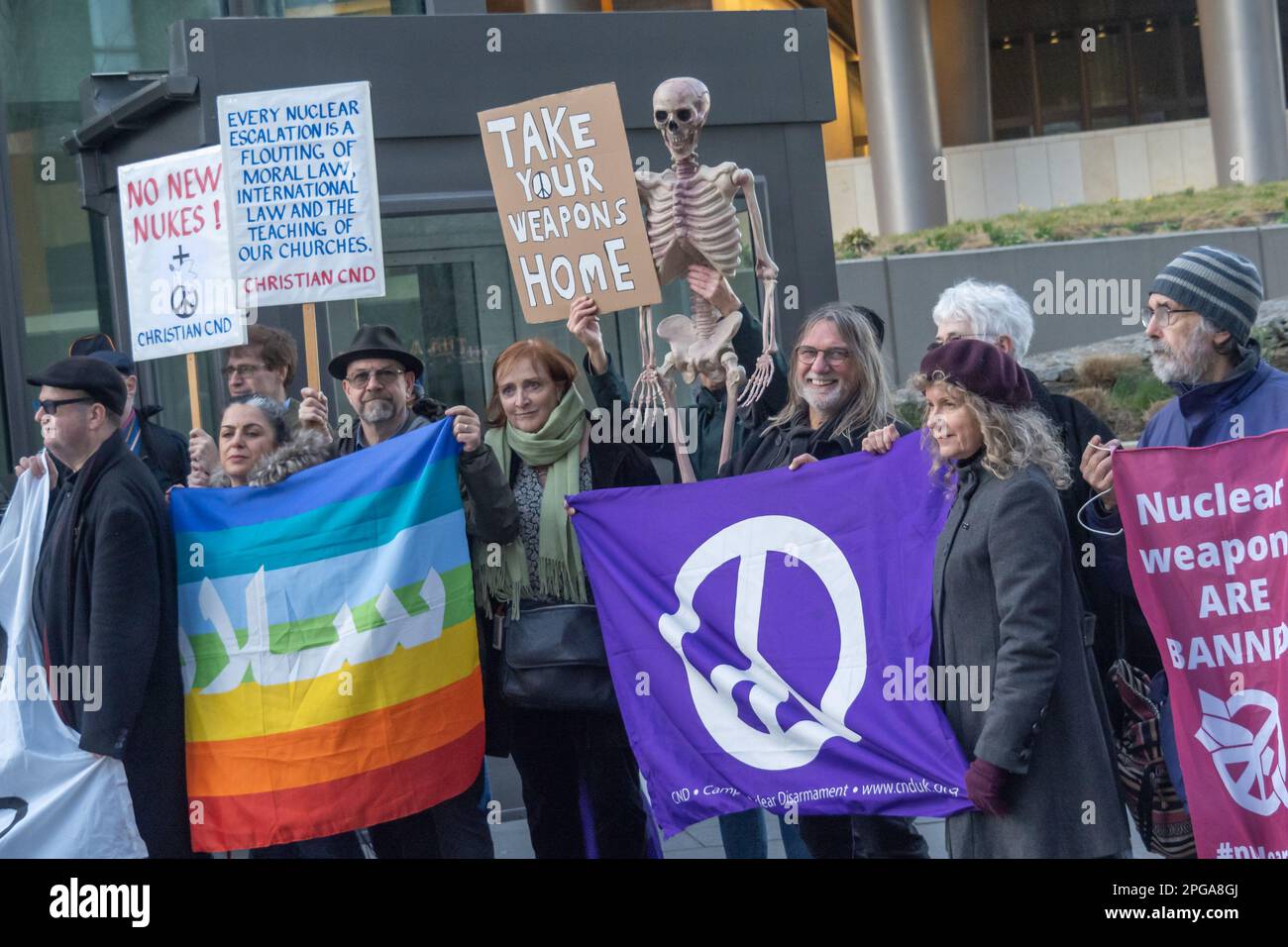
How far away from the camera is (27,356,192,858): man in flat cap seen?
4945 millimetres

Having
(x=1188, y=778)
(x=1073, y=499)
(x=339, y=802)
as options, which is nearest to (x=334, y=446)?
(x=339, y=802)

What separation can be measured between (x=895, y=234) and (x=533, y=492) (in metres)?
20.6

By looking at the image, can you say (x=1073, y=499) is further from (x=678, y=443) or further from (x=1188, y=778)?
(x=678, y=443)

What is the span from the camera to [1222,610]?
4.37m

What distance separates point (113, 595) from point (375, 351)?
1141 millimetres

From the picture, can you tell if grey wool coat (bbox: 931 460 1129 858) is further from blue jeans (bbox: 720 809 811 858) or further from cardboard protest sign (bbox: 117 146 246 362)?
cardboard protest sign (bbox: 117 146 246 362)

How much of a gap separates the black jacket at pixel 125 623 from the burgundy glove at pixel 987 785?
8.42ft

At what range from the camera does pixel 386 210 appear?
7.20 m

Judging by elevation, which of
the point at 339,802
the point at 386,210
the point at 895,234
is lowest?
the point at 339,802

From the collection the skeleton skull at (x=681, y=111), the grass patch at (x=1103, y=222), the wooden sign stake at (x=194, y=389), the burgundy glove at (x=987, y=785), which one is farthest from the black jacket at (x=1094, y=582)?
the grass patch at (x=1103, y=222)

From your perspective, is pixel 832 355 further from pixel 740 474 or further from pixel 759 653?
pixel 759 653

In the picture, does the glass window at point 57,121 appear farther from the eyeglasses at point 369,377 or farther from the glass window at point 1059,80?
the glass window at point 1059,80

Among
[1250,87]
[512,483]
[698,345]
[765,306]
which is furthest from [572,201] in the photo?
[1250,87]

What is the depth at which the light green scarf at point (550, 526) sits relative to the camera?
5.11m
